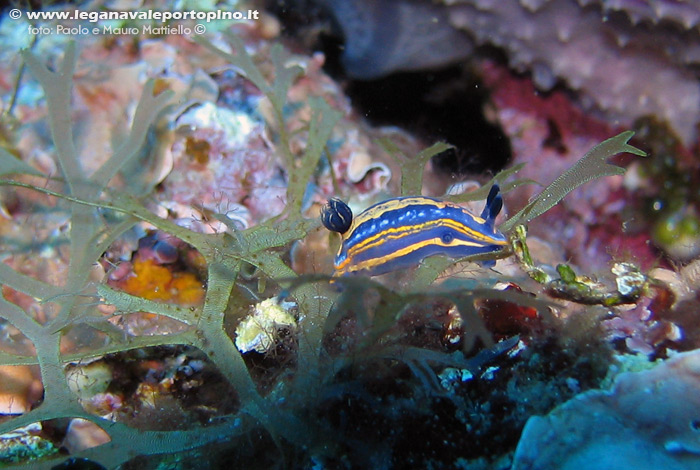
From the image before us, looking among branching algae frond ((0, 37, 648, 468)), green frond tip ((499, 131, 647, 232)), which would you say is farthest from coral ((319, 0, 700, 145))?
branching algae frond ((0, 37, 648, 468))

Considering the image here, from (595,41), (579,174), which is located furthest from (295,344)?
(595,41)

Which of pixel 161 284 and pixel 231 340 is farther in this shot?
pixel 161 284

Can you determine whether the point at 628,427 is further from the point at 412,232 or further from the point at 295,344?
the point at 295,344

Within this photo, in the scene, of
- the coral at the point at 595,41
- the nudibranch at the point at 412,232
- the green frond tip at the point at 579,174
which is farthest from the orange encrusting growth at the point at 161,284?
the coral at the point at 595,41

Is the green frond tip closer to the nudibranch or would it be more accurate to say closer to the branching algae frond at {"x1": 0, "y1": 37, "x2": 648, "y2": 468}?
the branching algae frond at {"x1": 0, "y1": 37, "x2": 648, "y2": 468}

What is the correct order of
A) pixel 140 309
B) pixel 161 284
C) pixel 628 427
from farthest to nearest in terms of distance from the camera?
1. pixel 161 284
2. pixel 140 309
3. pixel 628 427

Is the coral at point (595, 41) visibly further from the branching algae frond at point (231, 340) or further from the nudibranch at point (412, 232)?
the nudibranch at point (412, 232)
